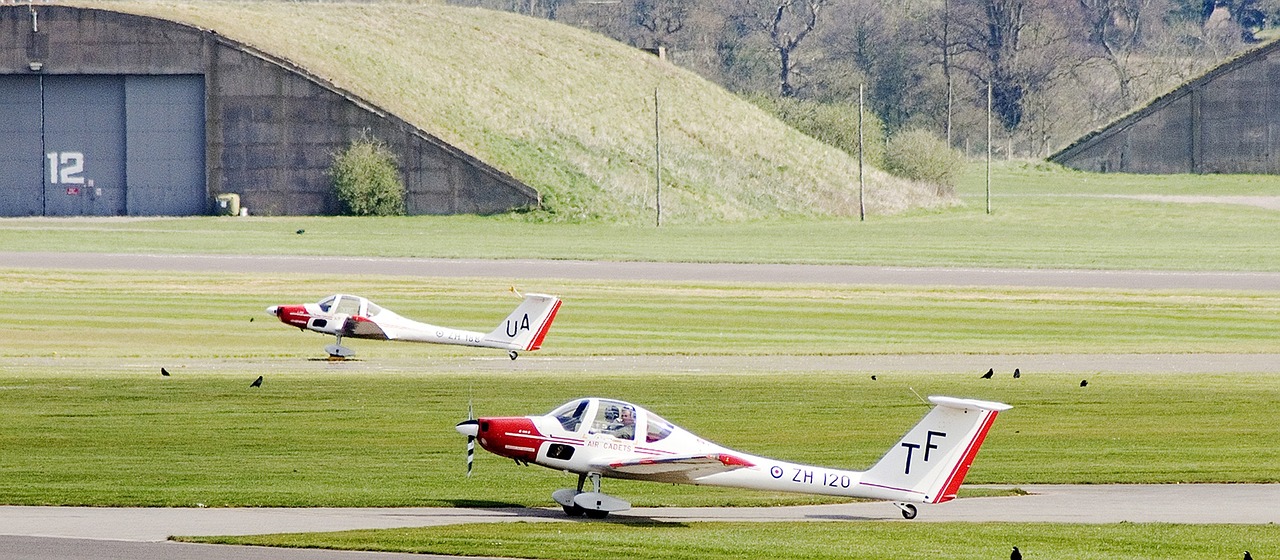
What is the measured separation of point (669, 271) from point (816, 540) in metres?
43.0

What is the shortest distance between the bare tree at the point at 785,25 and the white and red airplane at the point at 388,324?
14059 centimetres

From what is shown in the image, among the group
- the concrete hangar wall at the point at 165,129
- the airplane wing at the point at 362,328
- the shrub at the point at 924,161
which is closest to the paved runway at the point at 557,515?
the airplane wing at the point at 362,328

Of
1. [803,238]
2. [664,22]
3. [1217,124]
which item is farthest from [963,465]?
[664,22]

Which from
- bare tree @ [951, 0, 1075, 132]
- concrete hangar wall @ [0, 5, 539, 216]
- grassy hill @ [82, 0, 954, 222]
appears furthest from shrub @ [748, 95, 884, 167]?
bare tree @ [951, 0, 1075, 132]

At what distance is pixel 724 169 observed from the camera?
10775 cm

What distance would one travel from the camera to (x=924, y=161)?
4702 inches

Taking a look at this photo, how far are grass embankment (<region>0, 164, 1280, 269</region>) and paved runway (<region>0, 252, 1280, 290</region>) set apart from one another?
2701 millimetres

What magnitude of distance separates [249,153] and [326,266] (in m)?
31.6

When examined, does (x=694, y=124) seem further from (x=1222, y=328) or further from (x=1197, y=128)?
(x=1222, y=328)

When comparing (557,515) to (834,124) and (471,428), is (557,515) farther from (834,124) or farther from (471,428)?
(834,124)

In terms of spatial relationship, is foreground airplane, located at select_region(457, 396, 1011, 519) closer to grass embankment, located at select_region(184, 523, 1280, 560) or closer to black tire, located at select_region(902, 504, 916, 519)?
black tire, located at select_region(902, 504, 916, 519)

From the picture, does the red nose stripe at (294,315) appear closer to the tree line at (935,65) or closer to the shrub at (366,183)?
the shrub at (366,183)

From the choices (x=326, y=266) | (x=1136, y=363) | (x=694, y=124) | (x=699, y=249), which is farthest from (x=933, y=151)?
(x=1136, y=363)

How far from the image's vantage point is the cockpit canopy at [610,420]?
22.1 meters
